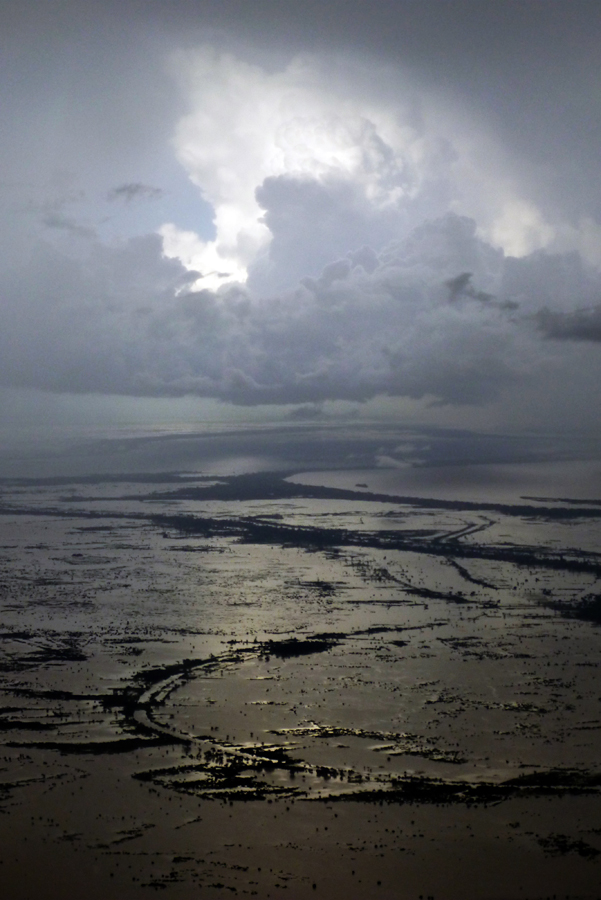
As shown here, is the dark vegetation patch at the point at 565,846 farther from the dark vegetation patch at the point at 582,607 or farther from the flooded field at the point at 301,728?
the dark vegetation patch at the point at 582,607

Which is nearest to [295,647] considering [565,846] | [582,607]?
[582,607]

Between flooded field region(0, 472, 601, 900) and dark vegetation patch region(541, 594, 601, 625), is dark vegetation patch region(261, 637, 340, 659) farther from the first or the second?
dark vegetation patch region(541, 594, 601, 625)

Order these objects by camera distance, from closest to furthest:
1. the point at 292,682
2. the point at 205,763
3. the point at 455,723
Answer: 1. the point at 205,763
2. the point at 455,723
3. the point at 292,682

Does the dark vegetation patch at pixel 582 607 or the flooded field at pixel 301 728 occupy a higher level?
the dark vegetation patch at pixel 582 607

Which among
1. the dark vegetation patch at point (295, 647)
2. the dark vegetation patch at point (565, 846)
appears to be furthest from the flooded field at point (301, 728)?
the dark vegetation patch at point (295, 647)

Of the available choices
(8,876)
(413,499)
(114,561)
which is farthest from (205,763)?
(413,499)

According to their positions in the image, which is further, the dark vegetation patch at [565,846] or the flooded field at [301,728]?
the dark vegetation patch at [565,846]

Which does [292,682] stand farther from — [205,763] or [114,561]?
[114,561]

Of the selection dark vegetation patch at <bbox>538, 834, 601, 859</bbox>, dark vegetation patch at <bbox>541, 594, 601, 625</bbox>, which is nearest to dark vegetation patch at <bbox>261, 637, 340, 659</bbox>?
dark vegetation patch at <bbox>541, 594, 601, 625</bbox>
